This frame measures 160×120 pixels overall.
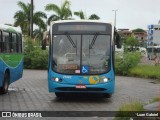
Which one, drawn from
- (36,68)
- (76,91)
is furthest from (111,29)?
(36,68)

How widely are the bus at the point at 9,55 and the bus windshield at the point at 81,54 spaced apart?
2.11 meters

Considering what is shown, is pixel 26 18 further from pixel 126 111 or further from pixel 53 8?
pixel 126 111

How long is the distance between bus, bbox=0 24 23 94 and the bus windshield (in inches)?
83.0

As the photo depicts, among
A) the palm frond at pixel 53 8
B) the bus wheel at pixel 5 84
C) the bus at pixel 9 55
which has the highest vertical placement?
the palm frond at pixel 53 8

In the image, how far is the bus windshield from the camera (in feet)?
52.8

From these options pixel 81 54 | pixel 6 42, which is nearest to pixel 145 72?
pixel 6 42

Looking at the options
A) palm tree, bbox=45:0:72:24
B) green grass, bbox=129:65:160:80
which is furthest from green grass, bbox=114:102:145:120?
palm tree, bbox=45:0:72:24

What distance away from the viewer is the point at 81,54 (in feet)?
53.3

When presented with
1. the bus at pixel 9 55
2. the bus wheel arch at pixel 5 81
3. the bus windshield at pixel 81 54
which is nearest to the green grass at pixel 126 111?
the bus windshield at pixel 81 54

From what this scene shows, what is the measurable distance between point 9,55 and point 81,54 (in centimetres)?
340

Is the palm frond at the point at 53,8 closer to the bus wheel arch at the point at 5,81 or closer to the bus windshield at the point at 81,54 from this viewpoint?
the bus wheel arch at the point at 5,81

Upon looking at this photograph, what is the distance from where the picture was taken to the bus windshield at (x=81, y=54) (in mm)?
16094

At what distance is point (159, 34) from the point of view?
537 inches

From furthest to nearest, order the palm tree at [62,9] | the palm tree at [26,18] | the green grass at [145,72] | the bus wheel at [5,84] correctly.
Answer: the palm tree at [26,18] < the palm tree at [62,9] < the green grass at [145,72] < the bus wheel at [5,84]
